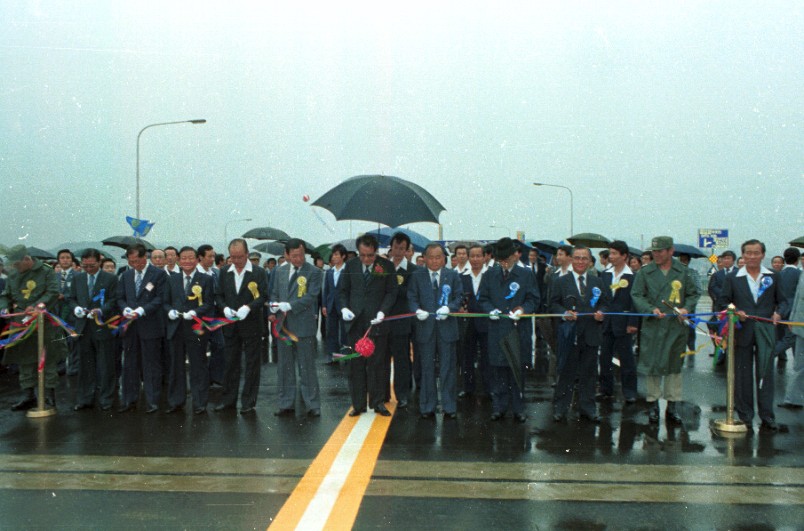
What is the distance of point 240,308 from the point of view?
8.16 m

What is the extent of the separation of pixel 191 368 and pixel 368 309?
231 cm

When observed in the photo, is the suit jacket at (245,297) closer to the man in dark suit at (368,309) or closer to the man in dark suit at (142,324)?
the man in dark suit at (142,324)

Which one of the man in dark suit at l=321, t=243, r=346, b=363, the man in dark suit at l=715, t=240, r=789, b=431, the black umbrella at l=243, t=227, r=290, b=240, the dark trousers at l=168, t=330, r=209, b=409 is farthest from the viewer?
the black umbrella at l=243, t=227, r=290, b=240

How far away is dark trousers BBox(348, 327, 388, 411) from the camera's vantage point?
790 centimetres

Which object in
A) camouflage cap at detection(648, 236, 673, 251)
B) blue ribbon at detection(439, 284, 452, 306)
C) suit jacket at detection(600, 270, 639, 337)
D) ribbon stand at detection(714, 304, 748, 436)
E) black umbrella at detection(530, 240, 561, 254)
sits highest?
camouflage cap at detection(648, 236, 673, 251)

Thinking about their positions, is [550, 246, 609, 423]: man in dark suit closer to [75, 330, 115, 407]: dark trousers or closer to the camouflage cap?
the camouflage cap

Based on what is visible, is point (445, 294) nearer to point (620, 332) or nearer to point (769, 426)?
point (620, 332)

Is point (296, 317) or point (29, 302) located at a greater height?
point (29, 302)

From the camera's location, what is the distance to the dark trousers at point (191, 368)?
8.20 metres

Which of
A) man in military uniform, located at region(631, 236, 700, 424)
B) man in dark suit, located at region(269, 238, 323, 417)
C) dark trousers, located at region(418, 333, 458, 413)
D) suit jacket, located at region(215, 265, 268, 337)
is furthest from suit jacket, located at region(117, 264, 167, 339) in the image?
man in military uniform, located at region(631, 236, 700, 424)

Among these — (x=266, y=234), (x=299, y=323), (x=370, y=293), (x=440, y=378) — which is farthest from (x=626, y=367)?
(x=266, y=234)

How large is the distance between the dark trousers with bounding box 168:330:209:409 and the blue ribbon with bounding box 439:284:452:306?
297cm

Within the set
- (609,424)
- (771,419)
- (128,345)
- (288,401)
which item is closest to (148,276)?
(128,345)

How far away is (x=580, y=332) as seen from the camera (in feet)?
25.3
